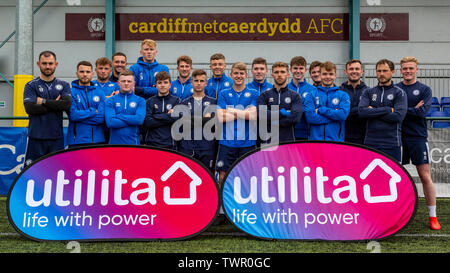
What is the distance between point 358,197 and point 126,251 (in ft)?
6.44

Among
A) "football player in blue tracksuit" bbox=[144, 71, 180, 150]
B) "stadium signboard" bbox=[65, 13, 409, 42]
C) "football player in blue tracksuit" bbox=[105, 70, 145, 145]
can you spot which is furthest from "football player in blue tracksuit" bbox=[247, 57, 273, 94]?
"stadium signboard" bbox=[65, 13, 409, 42]

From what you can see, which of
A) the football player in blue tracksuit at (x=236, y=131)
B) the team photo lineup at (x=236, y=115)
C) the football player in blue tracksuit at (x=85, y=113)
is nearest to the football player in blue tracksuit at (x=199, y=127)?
the team photo lineup at (x=236, y=115)

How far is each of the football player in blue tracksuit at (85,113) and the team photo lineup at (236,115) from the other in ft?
0.04

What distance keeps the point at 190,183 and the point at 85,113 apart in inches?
67.4

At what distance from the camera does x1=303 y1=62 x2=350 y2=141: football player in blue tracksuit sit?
483cm

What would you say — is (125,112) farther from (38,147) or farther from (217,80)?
(217,80)

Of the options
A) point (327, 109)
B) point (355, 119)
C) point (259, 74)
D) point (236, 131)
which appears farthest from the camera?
point (355, 119)

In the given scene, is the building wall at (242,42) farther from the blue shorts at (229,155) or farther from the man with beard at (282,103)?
the blue shorts at (229,155)

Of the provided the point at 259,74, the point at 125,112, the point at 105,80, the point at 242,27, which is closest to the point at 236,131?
the point at 259,74

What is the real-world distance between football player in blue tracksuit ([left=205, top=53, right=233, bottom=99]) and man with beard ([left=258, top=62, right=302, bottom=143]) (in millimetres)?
765

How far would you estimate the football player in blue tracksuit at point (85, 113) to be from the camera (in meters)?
4.79

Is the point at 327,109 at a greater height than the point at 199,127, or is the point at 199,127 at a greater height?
the point at 327,109

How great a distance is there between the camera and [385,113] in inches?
179

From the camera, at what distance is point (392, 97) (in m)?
4.66
